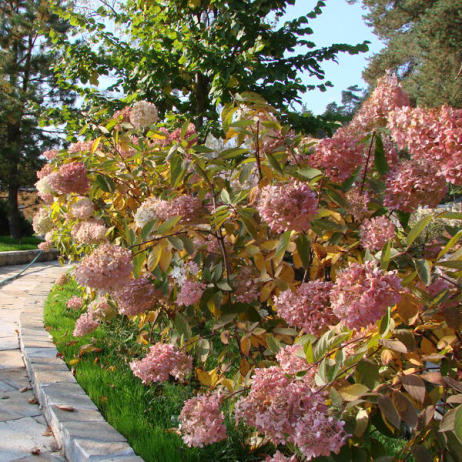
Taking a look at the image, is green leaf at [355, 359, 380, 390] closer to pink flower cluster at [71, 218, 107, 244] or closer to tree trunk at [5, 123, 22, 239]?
pink flower cluster at [71, 218, 107, 244]

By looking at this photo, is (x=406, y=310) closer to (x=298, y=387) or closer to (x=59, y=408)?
(x=298, y=387)

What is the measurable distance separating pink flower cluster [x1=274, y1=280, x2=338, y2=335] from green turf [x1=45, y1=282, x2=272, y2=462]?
822 millimetres

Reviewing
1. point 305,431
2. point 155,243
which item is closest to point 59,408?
point 155,243

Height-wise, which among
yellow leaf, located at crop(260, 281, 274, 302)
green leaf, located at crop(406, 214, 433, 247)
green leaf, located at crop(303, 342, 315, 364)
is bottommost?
green leaf, located at crop(303, 342, 315, 364)

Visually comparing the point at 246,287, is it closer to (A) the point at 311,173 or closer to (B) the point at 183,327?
(B) the point at 183,327

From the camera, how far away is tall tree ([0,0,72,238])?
13328 millimetres

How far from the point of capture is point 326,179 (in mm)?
1727

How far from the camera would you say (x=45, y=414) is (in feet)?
8.32

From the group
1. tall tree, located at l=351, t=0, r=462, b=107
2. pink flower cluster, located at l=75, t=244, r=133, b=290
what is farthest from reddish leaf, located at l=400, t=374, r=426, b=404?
tall tree, located at l=351, t=0, r=462, b=107

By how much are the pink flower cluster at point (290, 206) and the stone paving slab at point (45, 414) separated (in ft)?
3.89

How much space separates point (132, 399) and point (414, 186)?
186 centimetres

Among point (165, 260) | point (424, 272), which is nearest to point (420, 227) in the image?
point (424, 272)

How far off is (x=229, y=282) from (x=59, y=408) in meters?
1.20

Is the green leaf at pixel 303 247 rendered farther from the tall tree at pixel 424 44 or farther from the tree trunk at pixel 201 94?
the tall tree at pixel 424 44
